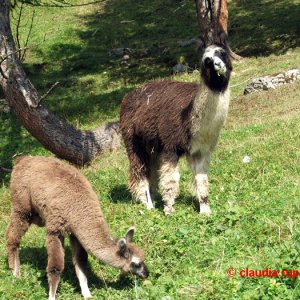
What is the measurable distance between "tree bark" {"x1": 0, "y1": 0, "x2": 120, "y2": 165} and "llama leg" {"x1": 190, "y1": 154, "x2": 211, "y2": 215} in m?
4.86

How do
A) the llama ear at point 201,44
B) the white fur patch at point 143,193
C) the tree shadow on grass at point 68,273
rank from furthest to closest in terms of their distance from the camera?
the llama ear at point 201,44
the white fur patch at point 143,193
the tree shadow on grass at point 68,273

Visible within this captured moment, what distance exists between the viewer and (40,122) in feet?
42.4

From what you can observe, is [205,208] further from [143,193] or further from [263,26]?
[263,26]

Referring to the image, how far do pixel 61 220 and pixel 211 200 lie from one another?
2.66 meters

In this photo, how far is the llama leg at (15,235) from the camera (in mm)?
7352

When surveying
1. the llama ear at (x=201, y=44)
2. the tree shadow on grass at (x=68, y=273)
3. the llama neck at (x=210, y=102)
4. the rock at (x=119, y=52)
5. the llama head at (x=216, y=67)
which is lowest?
the rock at (x=119, y=52)

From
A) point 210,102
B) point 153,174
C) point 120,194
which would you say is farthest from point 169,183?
point 120,194

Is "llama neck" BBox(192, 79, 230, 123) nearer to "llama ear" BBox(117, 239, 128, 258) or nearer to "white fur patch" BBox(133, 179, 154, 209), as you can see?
"white fur patch" BBox(133, 179, 154, 209)

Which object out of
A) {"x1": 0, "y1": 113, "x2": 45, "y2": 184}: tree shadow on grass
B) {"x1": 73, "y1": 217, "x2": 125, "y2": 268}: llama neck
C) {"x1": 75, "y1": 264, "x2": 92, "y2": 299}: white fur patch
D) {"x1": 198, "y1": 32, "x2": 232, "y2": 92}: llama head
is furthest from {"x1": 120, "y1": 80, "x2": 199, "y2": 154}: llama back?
{"x1": 0, "y1": 113, "x2": 45, "y2": 184}: tree shadow on grass

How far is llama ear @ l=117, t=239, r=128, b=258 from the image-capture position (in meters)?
6.31

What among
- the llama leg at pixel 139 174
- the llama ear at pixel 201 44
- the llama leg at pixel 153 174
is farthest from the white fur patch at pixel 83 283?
the llama ear at pixel 201 44

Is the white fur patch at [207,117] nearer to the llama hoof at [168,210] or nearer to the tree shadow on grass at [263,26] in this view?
the llama hoof at [168,210]

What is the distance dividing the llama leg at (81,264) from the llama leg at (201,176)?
2130mm

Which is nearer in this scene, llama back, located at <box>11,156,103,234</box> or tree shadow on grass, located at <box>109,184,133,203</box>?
llama back, located at <box>11,156,103,234</box>
